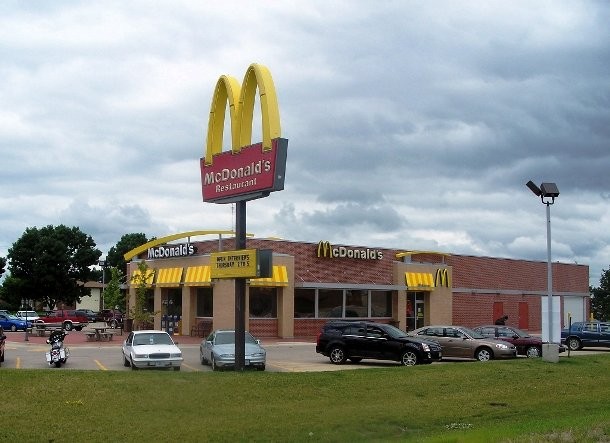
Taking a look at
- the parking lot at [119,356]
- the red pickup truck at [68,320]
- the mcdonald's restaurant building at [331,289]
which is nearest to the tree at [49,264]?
the red pickup truck at [68,320]

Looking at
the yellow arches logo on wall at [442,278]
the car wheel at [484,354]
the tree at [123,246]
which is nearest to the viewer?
the car wheel at [484,354]

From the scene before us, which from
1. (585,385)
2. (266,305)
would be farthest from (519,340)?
(266,305)

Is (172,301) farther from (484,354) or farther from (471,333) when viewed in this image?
(484,354)

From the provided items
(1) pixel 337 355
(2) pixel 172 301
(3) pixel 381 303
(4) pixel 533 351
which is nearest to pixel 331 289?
(3) pixel 381 303

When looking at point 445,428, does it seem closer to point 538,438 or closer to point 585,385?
point 538,438

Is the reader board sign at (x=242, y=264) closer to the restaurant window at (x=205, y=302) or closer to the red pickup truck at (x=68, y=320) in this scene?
the restaurant window at (x=205, y=302)

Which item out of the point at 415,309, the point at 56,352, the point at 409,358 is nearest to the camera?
the point at 56,352

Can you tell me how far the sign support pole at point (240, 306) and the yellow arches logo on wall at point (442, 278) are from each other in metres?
30.0

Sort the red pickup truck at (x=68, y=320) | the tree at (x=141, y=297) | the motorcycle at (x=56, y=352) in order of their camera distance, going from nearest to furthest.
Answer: the motorcycle at (x=56, y=352)
the tree at (x=141, y=297)
the red pickup truck at (x=68, y=320)

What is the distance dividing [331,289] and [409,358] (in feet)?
63.3

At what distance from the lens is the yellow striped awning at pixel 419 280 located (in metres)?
51.2

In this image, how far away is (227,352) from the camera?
1031 inches

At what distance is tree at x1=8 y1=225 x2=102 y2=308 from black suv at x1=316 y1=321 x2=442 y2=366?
59.7 m

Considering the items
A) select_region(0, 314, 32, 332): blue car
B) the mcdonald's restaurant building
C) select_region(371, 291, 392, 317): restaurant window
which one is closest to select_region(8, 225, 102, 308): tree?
select_region(0, 314, 32, 332): blue car
